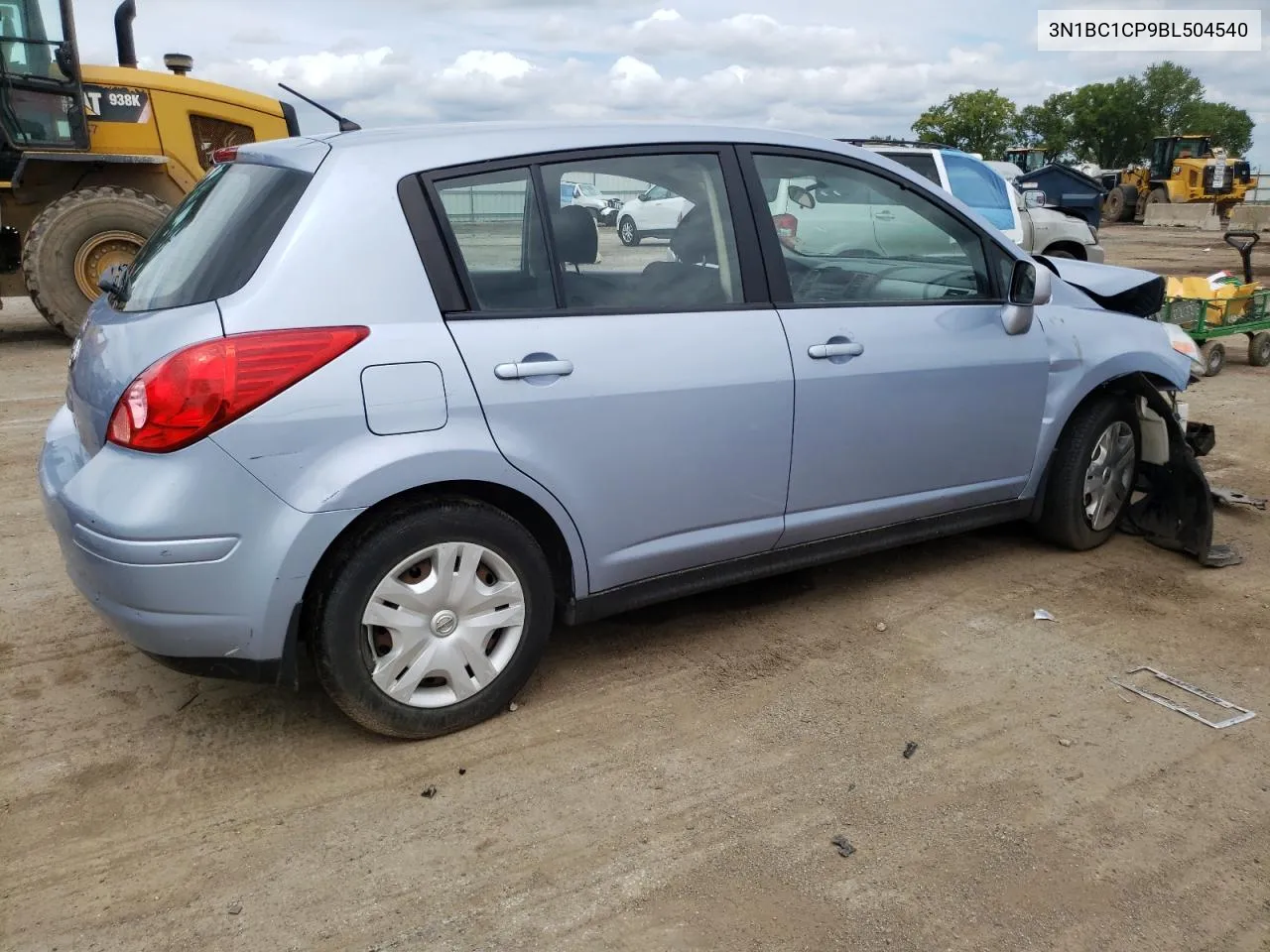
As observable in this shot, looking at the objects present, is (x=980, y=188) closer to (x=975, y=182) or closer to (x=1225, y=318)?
(x=975, y=182)

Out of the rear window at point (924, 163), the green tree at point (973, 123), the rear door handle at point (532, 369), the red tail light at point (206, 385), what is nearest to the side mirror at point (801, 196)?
the rear door handle at point (532, 369)

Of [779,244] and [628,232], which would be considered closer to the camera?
[628,232]

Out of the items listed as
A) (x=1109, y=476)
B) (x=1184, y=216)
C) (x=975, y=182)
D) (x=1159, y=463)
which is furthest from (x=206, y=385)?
(x=1184, y=216)

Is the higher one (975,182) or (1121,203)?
(975,182)

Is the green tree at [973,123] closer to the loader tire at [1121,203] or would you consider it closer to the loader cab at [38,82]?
the loader tire at [1121,203]

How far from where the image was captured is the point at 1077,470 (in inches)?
176

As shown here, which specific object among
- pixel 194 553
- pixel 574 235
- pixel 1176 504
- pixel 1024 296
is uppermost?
pixel 574 235

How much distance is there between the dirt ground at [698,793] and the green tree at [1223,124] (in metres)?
91.7

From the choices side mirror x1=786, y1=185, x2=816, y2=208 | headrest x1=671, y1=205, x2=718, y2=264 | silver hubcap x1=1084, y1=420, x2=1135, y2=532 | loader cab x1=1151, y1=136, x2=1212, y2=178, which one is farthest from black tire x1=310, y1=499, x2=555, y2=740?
loader cab x1=1151, y1=136, x2=1212, y2=178

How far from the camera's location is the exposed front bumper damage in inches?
181

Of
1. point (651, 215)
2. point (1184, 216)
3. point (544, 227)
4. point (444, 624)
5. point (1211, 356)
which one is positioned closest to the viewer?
point (444, 624)

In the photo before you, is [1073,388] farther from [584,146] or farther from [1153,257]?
[1153,257]

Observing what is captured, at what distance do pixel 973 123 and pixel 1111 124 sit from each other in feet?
38.8

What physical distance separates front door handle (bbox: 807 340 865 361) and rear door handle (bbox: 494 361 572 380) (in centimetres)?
91
